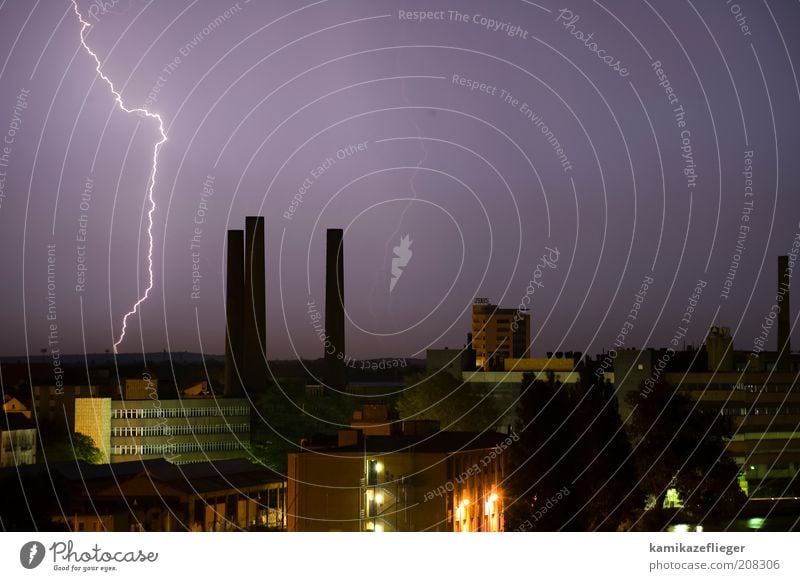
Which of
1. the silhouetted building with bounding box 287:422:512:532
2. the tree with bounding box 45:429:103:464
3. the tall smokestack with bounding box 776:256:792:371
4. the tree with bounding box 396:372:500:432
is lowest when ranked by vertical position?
the tree with bounding box 45:429:103:464

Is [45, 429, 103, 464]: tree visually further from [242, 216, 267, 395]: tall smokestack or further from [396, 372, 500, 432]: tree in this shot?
[396, 372, 500, 432]: tree

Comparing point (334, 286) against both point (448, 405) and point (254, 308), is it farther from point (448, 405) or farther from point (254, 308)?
point (448, 405)

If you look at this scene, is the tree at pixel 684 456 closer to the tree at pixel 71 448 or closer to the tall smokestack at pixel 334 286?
the tall smokestack at pixel 334 286

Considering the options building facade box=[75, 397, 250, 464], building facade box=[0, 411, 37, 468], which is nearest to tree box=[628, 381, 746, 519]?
building facade box=[0, 411, 37, 468]
